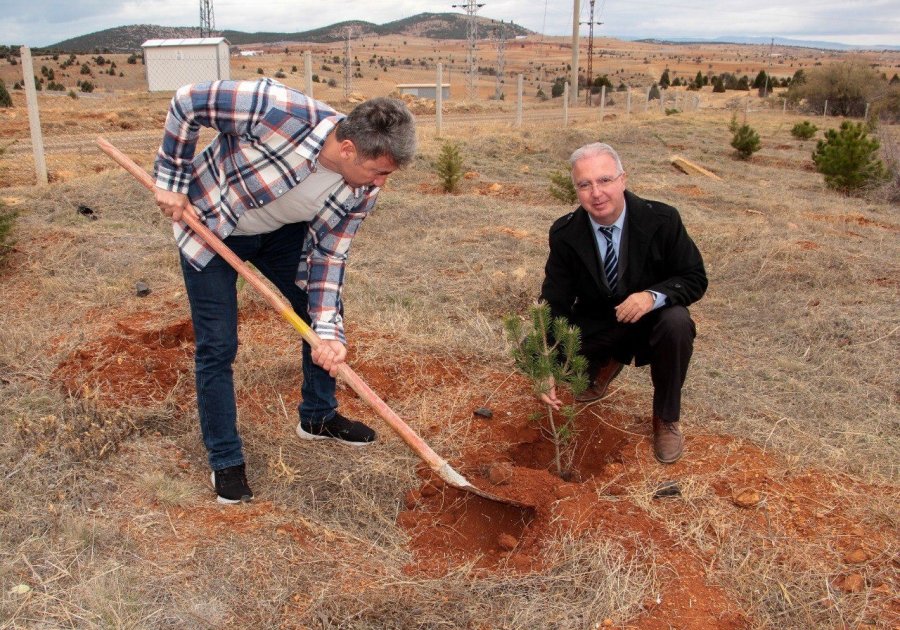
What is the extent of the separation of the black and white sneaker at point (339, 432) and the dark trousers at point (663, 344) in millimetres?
1098

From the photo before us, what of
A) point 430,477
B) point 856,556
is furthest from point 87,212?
point 856,556

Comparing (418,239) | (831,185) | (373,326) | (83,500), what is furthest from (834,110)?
(83,500)

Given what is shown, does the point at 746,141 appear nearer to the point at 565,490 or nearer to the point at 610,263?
the point at 610,263

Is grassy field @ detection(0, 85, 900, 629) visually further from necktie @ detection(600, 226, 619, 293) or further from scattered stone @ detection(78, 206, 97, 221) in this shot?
scattered stone @ detection(78, 206, 97, 221)

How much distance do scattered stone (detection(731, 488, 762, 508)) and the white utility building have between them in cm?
1103

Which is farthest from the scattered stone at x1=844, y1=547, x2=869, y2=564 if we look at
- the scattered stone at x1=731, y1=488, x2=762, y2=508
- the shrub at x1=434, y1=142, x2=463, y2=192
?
the shrub at x1=434, y1=142, x2=463, y2=192

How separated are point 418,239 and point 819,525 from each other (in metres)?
4.79

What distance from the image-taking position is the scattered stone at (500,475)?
2746 mm

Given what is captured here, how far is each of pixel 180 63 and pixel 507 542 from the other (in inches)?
562

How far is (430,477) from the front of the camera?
2.91 metres

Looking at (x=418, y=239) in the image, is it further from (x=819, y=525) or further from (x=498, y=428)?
(x=819, y=525)

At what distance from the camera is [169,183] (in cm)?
245

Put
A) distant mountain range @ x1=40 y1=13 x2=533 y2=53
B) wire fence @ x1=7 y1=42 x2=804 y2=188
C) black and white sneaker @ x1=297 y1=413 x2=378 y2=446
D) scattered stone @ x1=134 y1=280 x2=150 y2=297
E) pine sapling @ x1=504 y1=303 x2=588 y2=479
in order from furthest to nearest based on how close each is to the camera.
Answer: distant mountain range @ x1=40 y1=13 x2=533 y2=53
wire fence @ x1=7 y1=42 x2=804 y2=188
scattered stone @ x1=134 y1=280 x2=150 y2=297
black and white sneaker @ x1=297 y1=413 x2=378 y2=446
pine sapling @ x1=504 y1=303 x2=588 y2=479

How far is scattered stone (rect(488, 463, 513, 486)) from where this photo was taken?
275cm
